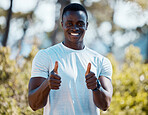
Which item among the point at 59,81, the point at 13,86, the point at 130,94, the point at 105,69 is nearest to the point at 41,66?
the point at 59,81

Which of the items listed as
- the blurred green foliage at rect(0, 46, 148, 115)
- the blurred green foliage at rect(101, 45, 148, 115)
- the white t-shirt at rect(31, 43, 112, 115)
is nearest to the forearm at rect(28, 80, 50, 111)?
the white t-shirt at rect(31, 43, 112, 115)

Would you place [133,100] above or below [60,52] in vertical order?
below

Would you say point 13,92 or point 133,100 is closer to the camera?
point 13,92

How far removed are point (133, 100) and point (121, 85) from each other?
0.39 meters

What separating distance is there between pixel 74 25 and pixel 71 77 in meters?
0.39

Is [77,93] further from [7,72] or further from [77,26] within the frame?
[7,72]

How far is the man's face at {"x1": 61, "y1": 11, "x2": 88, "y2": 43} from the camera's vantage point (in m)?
1.93

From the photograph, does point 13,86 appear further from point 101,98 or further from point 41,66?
point 101,98

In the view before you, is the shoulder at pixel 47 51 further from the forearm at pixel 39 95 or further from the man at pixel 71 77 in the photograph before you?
the forearm at pixel 39 95

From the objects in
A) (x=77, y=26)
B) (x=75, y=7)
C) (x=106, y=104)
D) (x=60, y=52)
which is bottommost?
(x=106, y=104)

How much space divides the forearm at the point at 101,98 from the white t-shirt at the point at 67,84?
A: 7 cm

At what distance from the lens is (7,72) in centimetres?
440

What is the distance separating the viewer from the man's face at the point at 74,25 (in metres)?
1.93

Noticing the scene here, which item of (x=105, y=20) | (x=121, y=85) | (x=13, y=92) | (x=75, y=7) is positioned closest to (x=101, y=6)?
(x=105, y=20)
